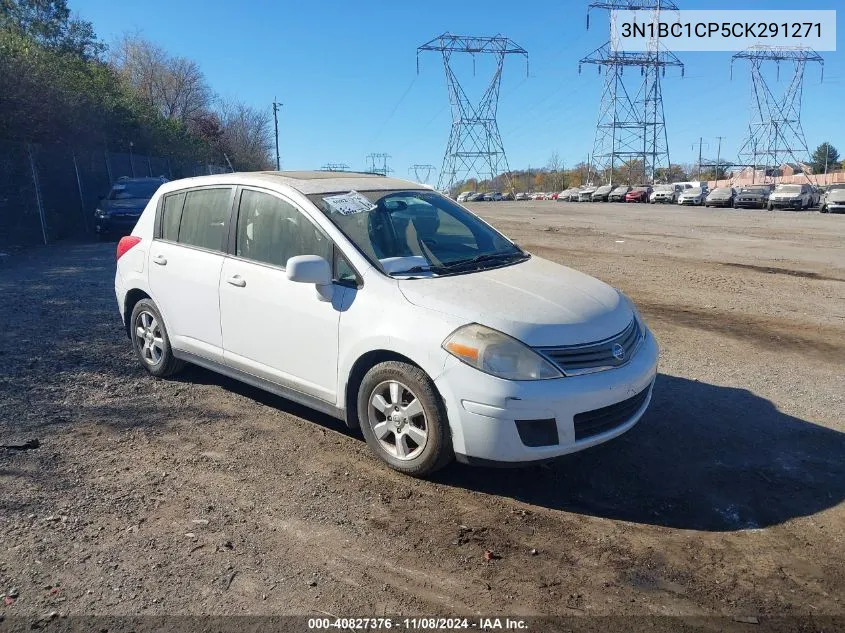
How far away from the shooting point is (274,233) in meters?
4.79

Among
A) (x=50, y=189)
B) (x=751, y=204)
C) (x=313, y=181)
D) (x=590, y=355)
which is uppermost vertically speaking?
(x=50, y=189)

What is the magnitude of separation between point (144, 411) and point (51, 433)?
648mm

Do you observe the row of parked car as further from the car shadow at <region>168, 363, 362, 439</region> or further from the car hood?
the car hood

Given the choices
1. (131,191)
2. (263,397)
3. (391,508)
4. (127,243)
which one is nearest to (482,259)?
(391,508)

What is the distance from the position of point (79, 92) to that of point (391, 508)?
2422cm

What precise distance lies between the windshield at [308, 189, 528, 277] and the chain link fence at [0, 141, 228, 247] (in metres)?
15.5

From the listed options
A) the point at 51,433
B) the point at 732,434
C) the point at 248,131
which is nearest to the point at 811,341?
the point at 732,434

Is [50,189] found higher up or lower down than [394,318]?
higher up

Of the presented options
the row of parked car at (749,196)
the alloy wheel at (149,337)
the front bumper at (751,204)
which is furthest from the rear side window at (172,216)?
the front bumper at (751,204)

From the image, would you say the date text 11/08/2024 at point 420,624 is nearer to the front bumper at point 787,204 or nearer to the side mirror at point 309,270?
the side mirror at point 309,270

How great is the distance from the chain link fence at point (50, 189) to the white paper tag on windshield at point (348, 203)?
15421 mm

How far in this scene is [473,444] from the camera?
3.70 m

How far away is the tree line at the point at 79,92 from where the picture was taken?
18.8 m

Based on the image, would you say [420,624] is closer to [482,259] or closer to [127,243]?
[482,259]
